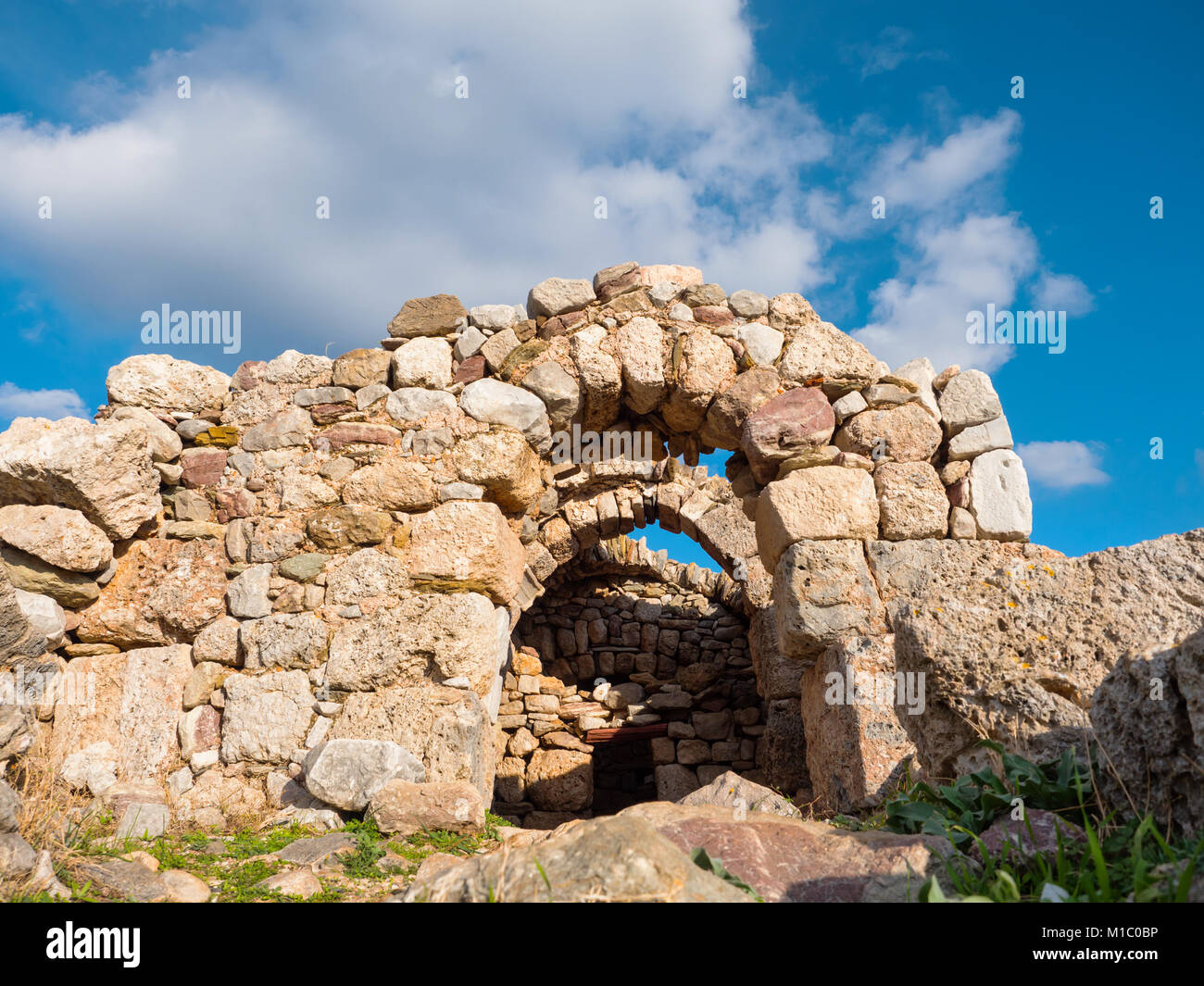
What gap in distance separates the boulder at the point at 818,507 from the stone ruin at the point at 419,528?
17mm

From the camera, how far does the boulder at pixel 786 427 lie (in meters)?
4.54

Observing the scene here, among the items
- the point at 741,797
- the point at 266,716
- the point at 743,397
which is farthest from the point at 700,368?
the point at 266,716

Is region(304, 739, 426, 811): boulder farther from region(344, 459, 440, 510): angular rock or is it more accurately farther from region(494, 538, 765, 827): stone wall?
region(494, 538, 765, 827): stone wall

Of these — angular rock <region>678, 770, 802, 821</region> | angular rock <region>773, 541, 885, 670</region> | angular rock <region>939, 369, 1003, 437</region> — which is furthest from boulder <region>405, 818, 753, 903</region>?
angular rock <region>939, 369, 1003, 437</region>

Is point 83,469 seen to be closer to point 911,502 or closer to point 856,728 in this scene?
point 856,728

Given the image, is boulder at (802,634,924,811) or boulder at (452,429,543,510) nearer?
boulder at (802,634,924,811)

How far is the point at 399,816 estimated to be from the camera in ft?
11.5

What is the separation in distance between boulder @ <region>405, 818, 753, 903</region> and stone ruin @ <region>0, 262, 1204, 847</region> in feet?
5.85

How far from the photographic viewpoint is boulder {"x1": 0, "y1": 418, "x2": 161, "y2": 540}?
411cm

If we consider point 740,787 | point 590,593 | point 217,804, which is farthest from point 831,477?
point 590,593

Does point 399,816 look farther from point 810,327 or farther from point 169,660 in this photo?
point 810,327
